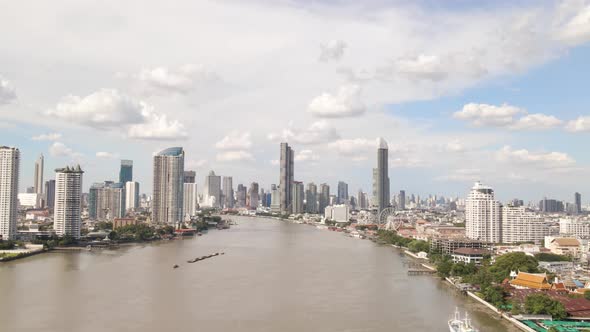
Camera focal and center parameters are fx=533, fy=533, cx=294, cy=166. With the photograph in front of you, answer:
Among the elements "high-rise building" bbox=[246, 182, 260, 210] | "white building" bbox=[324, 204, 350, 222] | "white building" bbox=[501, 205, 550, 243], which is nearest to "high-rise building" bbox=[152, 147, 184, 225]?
"white building" bbox=[324, 204, 350, 222]

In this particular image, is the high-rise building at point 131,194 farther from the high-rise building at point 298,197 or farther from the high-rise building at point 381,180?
the high-rise building at point 381,180

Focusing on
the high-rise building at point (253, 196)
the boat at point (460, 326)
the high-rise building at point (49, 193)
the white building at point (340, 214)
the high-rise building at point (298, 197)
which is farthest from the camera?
the high-rise building at point (253, 196)

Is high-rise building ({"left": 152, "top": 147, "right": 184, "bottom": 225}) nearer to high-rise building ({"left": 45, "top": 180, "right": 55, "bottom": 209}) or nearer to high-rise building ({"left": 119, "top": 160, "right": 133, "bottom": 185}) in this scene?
high-rise building ({"left": 45, "top": 180, "right": 55, "bottom": 209})

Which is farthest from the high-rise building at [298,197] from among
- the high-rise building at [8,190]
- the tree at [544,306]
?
the tree at [544,306]

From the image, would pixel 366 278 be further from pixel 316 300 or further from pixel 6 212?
pixel 6 212

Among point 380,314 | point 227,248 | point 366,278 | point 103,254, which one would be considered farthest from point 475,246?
point 103,254

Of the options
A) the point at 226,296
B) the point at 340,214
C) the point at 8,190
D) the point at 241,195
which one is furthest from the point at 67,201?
the point at 241,195
